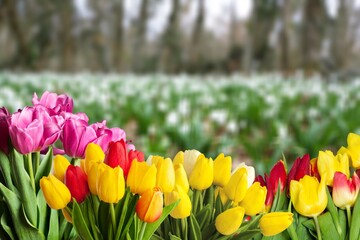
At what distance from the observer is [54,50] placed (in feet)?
92.6

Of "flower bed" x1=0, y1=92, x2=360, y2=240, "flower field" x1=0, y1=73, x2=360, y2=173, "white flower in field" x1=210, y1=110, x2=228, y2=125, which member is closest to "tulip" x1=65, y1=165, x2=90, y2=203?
"flower bed" x1=0, y1=92, x2=360, y2=240

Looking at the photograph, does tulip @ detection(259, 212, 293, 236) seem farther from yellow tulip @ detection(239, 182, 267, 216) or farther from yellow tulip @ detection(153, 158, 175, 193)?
yellow tulip @ detection(153, 158, 175, 193)

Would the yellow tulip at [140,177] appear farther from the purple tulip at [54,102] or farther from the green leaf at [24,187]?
the purple tulip at [54,102]

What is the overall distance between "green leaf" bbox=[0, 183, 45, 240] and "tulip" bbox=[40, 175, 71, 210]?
7cm

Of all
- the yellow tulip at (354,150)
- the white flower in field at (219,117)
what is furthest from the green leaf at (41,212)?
the white flower in field at (219,117)

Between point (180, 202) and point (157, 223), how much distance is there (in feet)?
0.15

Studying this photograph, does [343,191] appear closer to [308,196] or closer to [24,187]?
[308,196]

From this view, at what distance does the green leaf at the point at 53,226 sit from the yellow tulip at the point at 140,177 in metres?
0.14

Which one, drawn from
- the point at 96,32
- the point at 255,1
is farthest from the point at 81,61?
the point at 255,1

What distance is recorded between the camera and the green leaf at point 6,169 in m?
0.97

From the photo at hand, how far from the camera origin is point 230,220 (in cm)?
90

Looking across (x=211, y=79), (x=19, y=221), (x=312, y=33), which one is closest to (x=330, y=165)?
(x=19, y=221)

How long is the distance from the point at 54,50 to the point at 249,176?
92.0 feet

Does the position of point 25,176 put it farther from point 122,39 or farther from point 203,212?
point 122,39
